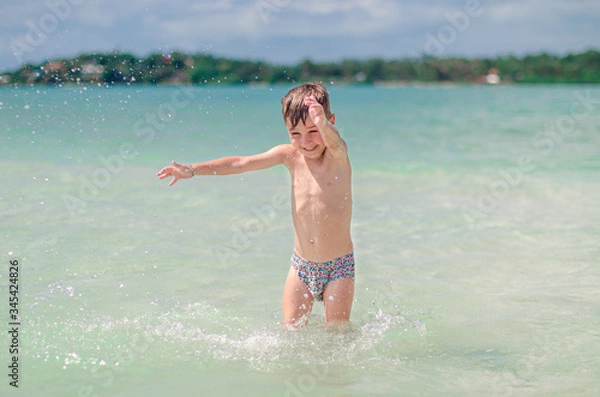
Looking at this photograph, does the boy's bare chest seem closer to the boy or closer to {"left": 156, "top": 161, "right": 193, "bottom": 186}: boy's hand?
the boy

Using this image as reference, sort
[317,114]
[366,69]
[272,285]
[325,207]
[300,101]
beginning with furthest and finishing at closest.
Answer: [366,69] < [272,285] < [325,207] < [300,101] < [317,114]

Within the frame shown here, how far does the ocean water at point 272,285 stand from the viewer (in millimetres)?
3307

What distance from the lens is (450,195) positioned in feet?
29.1

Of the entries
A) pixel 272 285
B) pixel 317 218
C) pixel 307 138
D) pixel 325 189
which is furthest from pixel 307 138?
pixel 272 285

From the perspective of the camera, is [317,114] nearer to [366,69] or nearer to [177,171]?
[177,171]

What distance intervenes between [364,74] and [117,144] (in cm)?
5424

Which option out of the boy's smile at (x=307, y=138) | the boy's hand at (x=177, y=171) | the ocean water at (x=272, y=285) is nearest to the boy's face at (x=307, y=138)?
the boy's smile at (x=307, y=138)

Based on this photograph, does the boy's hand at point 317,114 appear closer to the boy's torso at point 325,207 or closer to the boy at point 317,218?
the boy at point 317,218

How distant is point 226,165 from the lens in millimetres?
3771

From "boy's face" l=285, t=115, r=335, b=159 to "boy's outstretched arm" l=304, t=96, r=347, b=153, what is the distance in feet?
0.28

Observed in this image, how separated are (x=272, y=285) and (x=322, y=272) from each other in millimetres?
1265

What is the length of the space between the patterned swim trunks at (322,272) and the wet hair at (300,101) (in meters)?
0.80

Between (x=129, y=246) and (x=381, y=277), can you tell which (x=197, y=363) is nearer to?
(x=381, y=277)

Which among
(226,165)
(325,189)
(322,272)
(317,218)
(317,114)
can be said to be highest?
(317,114)
